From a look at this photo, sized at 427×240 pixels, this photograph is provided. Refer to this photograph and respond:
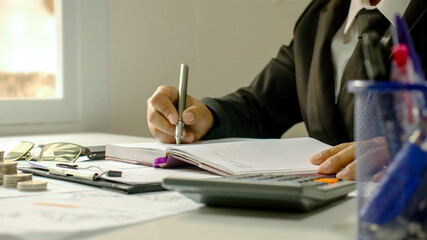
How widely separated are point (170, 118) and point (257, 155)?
0.28 metres

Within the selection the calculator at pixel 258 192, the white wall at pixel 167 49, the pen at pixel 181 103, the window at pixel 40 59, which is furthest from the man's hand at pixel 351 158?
the window at pixel 40 59

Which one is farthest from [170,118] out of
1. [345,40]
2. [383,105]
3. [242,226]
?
[383,105]

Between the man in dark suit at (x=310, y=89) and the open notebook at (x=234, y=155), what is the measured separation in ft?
0.20

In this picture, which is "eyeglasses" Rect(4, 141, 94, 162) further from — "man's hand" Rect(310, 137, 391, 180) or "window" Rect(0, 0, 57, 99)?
"window" Rect(0, 0, 57, 99)

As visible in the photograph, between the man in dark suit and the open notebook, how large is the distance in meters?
0.06

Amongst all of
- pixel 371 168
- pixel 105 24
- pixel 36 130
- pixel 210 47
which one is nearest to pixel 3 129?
pixel 36 130

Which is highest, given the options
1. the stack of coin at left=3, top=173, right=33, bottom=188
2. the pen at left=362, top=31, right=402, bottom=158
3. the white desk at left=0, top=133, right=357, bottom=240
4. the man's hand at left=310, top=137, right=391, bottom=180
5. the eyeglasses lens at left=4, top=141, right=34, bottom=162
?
the pen at left=362, top=31, right=402, bottom=158

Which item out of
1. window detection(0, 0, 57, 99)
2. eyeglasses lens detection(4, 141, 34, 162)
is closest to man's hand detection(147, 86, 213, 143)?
eyeglasses lens detection(4, 141, 34, 162)

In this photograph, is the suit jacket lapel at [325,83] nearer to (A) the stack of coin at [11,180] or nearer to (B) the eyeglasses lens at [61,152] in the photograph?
(B) the eyeglasses lens at [61,152]

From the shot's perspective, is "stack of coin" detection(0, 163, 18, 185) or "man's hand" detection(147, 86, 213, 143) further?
"man's hand" detection(147, 86, 213, 143)

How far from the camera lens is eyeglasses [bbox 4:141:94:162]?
101 cm

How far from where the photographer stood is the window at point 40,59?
1.82 metres

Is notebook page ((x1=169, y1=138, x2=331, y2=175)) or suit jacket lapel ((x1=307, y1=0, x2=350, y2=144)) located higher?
suit jacket lapel ((x1=307, y1=0, x2=350, y2=144))

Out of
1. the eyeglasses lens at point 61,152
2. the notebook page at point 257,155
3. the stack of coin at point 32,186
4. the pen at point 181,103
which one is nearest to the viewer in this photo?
the stack of coin at point 32,186
